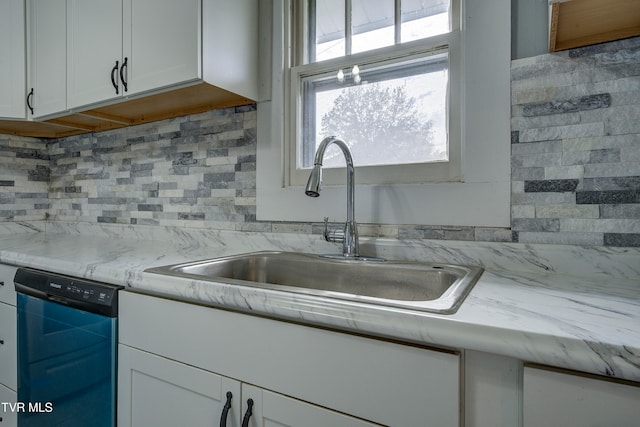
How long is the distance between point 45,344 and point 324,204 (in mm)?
1063

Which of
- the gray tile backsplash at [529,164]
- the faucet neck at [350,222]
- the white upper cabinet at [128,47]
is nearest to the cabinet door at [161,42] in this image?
the white upper cabinet at [128,47]

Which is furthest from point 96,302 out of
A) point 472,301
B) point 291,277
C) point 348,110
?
point 348,110

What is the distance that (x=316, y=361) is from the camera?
2.14 ft

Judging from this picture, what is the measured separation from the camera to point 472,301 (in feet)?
2.16

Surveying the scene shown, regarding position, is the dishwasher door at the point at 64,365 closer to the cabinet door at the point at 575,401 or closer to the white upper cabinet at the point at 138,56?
the white upper cabinet at the point at 138,56

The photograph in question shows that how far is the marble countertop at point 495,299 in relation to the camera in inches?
18.9

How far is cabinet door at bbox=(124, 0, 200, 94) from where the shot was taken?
1.20 meters

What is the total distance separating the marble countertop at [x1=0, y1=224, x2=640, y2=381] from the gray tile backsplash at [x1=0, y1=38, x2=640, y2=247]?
60 millimetres

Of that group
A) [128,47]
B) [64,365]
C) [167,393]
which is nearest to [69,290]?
[64,365]

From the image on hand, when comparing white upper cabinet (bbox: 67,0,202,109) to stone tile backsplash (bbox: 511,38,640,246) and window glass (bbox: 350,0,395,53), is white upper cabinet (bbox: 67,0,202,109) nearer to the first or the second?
window glass (bbox: 350,0,395,53)

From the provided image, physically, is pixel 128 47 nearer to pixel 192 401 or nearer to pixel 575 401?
pixel 192 401

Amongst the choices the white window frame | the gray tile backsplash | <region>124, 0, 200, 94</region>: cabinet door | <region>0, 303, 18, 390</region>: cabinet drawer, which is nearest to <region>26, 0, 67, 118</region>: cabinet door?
the gray tile backsplash

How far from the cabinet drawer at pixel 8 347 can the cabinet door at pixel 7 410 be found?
26mm

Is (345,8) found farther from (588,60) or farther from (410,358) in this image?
(410,358)
